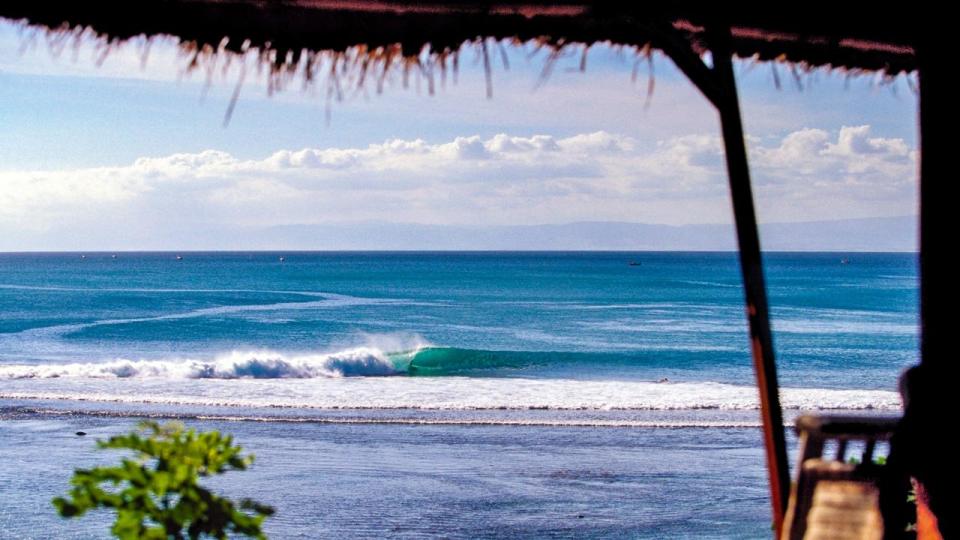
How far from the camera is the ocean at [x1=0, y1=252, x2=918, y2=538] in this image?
344 inches

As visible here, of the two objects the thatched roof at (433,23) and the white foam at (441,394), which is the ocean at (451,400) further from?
the thatched roof at (433,23)

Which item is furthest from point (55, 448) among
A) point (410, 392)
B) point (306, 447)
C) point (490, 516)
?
point (410, 392)

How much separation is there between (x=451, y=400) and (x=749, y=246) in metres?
14.8

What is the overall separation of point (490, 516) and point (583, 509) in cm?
91

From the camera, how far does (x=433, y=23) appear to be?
8.63ft

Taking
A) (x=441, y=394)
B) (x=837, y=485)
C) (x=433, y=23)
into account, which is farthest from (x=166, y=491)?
(x=441, y=394)

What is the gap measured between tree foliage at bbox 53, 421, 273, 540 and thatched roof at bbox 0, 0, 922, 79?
1090 mm

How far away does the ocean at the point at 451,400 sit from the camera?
28.7 feet

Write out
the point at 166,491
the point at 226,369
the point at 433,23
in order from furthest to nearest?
1. the point at 226,369
2. the point at 433,23
3. the point at 166,491

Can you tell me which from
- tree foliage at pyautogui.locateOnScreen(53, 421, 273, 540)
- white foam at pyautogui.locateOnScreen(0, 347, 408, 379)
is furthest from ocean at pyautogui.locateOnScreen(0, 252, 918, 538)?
tree foliage at pyautogui.locateOnScreen(53, 421, 273, 540)

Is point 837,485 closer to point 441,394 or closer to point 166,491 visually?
point 166,491

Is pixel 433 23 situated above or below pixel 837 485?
above

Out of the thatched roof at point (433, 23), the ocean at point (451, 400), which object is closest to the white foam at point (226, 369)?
the ocean at point (451, 400)

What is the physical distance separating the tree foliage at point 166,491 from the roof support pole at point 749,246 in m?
1.48
